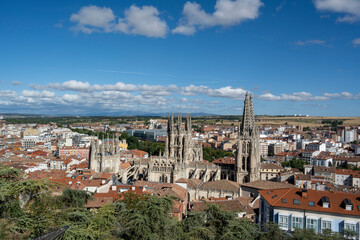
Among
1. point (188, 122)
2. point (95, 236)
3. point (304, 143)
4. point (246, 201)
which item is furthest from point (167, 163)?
point (304, 143)

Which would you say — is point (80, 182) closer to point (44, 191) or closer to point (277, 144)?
point (44, 191)

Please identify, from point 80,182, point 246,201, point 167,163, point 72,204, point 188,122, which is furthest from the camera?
point 188,122

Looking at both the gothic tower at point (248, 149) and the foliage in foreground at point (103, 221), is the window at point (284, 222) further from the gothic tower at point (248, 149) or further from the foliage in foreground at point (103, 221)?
the gothic tower at point (248, 149)

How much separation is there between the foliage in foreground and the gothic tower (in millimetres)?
30485

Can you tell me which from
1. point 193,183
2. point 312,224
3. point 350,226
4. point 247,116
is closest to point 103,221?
point 312,224

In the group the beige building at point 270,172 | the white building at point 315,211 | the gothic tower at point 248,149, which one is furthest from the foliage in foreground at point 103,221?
the beige building at point 270,172

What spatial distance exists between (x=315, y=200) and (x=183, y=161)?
30150 mm

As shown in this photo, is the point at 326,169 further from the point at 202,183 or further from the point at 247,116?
the point at 202,183

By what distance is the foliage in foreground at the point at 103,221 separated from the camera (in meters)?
17.8

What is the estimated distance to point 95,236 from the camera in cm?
1823

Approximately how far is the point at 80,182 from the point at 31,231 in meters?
25.8

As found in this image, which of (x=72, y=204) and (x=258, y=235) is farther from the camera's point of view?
(x=72, y=204)

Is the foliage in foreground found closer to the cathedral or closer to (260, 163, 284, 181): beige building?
the cathedral

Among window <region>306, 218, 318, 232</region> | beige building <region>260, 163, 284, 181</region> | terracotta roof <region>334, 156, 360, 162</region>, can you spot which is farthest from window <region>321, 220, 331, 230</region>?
terracotta roof <region>334, 156, 360, 162</region>
